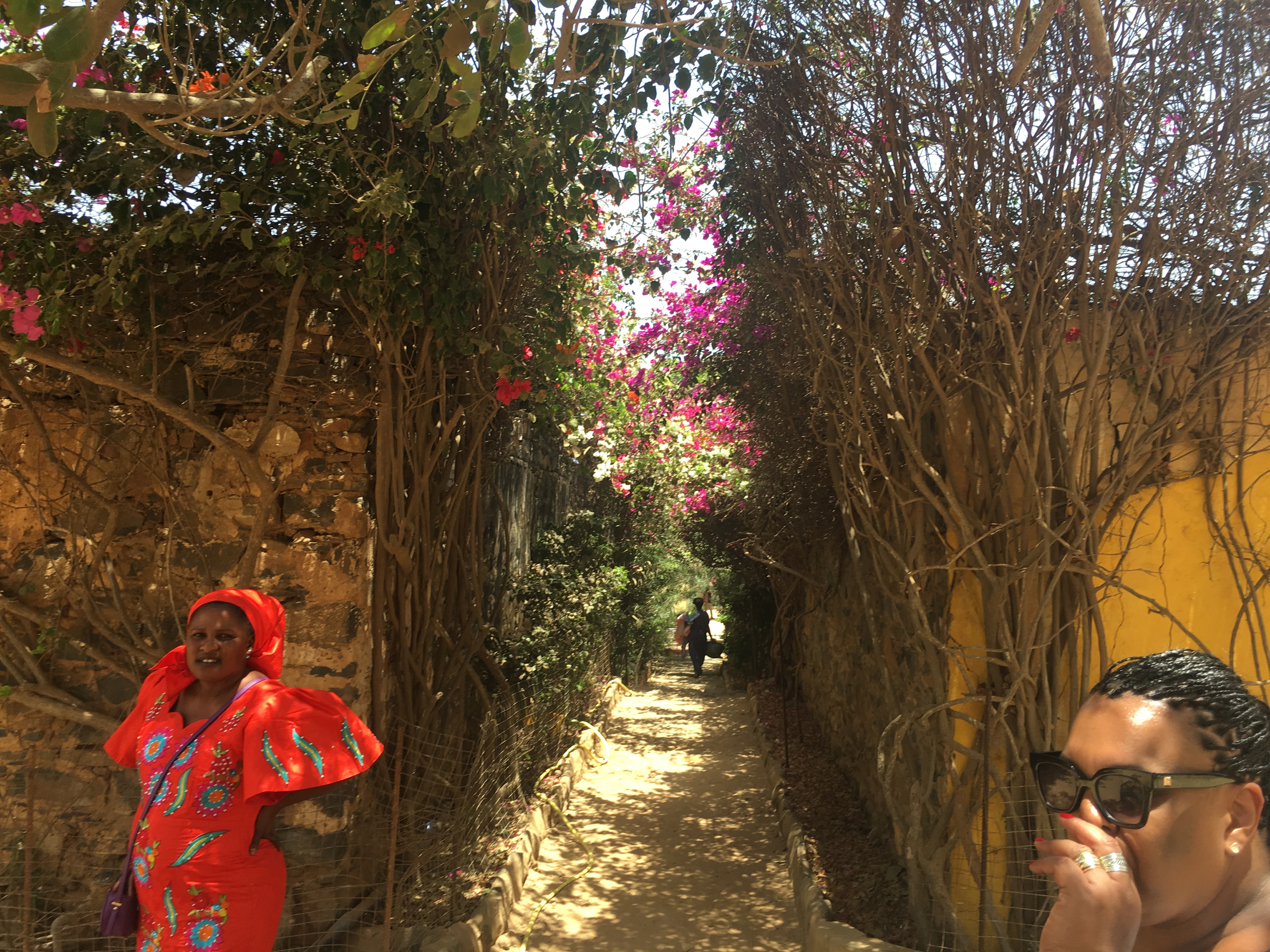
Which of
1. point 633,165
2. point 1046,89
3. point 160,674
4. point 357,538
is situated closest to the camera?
point 160,674

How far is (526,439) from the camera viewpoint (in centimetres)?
768

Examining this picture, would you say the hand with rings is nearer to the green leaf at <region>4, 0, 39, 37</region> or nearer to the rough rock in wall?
the green leaf at <region>4, 0, 39, 37</region>

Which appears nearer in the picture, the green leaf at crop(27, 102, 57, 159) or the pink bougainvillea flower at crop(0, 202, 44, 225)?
the green leaf at crop(27, 102, 57, 159)

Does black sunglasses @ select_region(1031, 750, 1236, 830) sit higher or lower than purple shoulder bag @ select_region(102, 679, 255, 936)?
higher

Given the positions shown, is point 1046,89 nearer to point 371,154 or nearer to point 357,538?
point 371,154

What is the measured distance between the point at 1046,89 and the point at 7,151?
4.07 metres

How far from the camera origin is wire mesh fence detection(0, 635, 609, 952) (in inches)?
138

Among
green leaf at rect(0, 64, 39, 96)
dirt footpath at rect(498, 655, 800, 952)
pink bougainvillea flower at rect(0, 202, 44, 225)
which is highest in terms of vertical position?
pink bougainvillea flower at rect(0, 202, 44, 225)

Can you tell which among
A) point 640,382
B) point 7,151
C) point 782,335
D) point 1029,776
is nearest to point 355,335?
point 7,151

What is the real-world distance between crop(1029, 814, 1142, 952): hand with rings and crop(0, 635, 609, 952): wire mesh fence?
254 centimetres

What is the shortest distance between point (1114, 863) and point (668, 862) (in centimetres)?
484

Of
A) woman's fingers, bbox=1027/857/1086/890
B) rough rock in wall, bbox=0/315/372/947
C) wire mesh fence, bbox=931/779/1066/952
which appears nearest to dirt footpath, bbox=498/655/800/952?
wire mesh fence, bbox=931/779/1066/952

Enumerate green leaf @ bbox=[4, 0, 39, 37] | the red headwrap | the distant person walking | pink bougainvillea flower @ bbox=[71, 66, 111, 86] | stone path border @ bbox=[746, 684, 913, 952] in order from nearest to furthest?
green leaf @ bbox=[4, 0, 39, 37] → the red headwrap → pink bougainvillea flower @ bbox=[71, 66, 111, 86] → stone path border @ bbox=[746, 684, 913, 952] → the distant person walking

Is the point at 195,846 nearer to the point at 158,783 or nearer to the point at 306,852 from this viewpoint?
the point at 158,783
